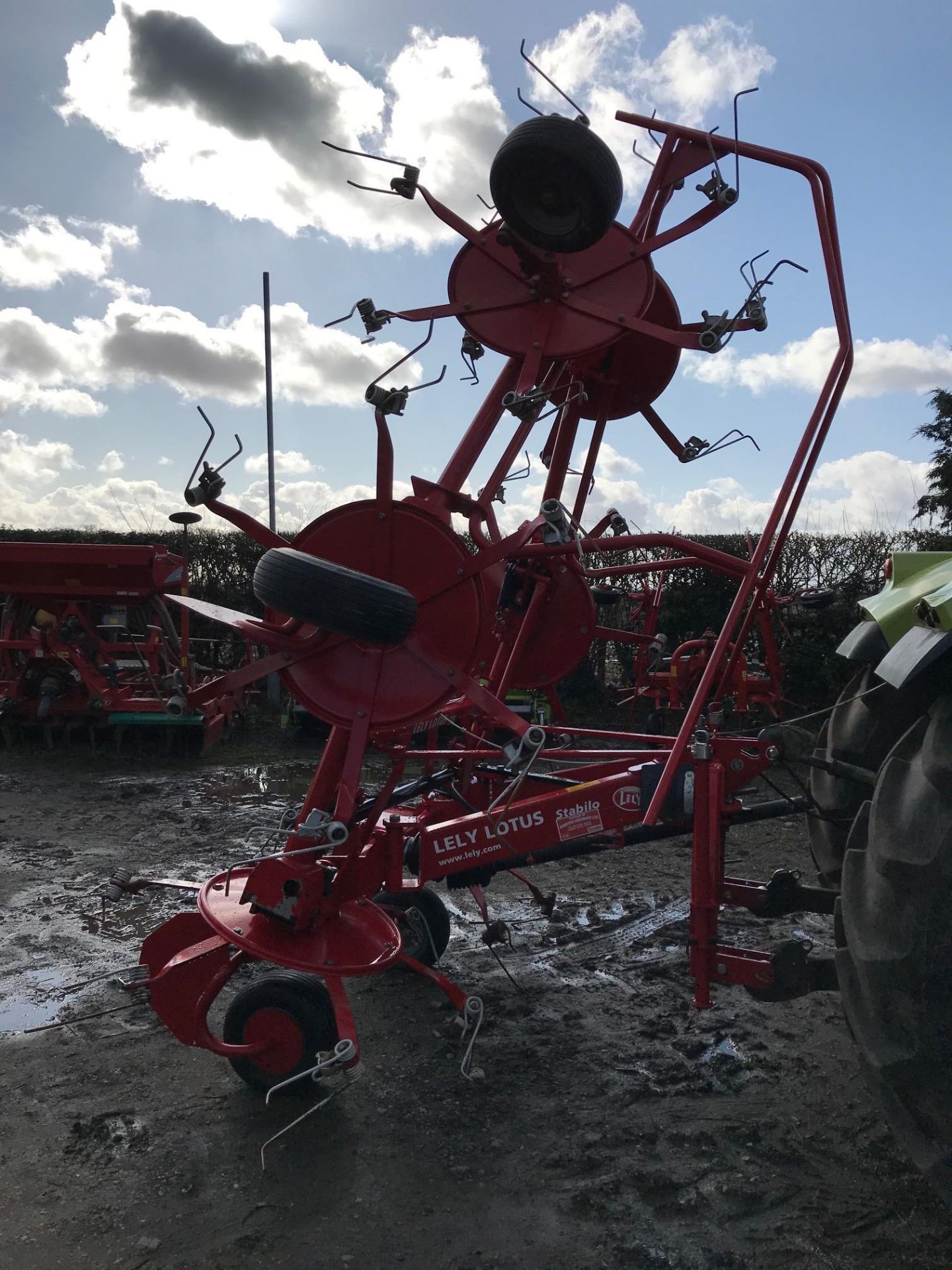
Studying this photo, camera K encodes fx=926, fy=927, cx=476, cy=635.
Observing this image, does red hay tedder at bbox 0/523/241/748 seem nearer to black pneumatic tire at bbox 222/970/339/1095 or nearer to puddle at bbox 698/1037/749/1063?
black pneumatic tire at bbox 222/970/339/1095

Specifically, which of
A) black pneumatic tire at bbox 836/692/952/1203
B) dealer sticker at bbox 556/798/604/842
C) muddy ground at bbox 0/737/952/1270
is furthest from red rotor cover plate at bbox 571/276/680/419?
muddy ground at bbox 0/737/952/1270

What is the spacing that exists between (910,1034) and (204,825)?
529 centimetres

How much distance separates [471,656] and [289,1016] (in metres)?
1.28

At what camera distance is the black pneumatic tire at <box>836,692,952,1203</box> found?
76.4 inches

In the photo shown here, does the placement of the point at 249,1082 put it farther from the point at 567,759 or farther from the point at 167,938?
the point at 567,759

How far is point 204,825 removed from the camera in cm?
644

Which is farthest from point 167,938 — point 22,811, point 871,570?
point 871,570

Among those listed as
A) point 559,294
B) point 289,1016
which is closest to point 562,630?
point 559,294

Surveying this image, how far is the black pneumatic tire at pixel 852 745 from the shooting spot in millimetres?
2980

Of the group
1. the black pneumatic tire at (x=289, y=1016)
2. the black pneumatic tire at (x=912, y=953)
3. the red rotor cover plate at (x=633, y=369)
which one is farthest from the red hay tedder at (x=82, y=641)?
the black pneumatic tire at (x=912, y=953)

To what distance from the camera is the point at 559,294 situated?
3.19m

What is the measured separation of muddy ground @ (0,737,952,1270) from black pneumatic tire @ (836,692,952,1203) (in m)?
0.51

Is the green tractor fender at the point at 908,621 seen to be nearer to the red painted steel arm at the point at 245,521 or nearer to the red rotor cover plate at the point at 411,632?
the red rotor cover plate at the point at 411,632

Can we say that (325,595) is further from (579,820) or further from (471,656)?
(579,820)
